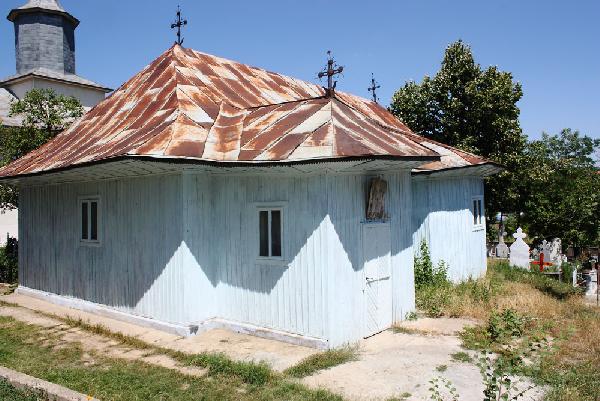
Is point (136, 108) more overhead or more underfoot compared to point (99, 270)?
more overhead

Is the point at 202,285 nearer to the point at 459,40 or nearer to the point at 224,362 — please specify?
the point at 224,362

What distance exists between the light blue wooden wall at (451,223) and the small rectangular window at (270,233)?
540 cm

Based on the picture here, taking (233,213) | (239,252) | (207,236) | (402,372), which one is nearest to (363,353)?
(402,372)

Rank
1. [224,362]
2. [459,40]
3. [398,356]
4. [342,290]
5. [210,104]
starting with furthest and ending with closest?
1. [459,40]
2. [210,104]
3. [342,290]
4. [398,356]
5. [224,362]

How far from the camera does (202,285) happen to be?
29.9 ft

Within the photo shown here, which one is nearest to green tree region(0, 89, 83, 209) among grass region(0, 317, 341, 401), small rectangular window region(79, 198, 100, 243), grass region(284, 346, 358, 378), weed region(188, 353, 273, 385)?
small rectangular window region(79, 198, 100, 243)

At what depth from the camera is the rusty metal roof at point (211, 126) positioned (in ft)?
26.2

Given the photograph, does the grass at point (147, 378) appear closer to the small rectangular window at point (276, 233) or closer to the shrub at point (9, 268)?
the small rectangular window at point (276, 233)

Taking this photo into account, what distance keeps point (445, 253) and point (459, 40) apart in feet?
50.2

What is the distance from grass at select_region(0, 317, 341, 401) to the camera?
606 cm

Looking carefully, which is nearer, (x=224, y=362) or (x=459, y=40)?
(x=224, y=362)

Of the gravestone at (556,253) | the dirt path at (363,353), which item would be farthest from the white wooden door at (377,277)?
the gravestone at (556,253)

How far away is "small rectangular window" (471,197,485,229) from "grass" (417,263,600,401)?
1.61 metres

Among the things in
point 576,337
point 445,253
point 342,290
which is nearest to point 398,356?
point 342,290
